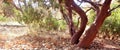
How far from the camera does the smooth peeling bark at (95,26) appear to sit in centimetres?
660

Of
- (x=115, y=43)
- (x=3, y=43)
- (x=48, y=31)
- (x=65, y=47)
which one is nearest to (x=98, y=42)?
(x=115, y=43)

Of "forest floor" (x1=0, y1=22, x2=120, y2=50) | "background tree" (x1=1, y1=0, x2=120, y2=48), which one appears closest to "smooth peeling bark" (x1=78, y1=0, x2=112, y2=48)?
"background tree" (x1=1, y1=0, x2=120, y2=48)

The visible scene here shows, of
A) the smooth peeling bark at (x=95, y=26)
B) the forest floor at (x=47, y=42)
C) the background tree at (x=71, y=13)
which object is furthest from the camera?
the forest floor at (x=47, y=42)

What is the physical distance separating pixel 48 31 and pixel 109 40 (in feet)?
6.87

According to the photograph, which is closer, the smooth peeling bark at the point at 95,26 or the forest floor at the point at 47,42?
the smooth peeling bark at the point at 95,26

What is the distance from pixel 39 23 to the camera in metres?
8.80

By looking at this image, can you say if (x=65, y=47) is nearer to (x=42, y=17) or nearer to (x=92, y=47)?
(x=92, y=47)

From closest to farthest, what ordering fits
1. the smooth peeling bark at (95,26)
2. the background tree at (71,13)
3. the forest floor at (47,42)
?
the smooth peeling bark at (95,26) < the background tree at (71,13) < the forest floor at (47,42)

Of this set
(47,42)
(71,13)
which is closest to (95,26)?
(71,13)

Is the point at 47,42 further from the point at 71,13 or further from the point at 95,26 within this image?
the point at 95,26

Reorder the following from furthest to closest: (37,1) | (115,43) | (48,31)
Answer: (48,31), (115,43), (37,1)

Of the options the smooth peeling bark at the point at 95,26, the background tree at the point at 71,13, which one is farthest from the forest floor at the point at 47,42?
the background tree at the point at 71,13

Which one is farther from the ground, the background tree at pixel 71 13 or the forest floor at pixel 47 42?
the background tree at pixel 71 13

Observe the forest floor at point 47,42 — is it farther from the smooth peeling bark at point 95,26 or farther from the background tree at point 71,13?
the background tree at point 71,13
